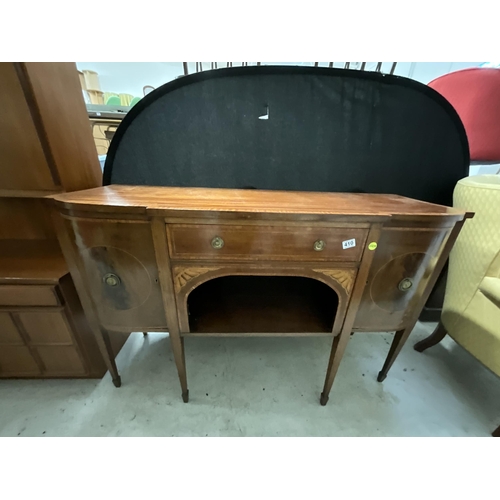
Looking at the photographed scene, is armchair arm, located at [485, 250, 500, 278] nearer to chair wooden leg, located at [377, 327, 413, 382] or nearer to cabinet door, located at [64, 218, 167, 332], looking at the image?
chair wooden leg, located at [377, 327, 413, 382]

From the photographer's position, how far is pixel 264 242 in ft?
1.99

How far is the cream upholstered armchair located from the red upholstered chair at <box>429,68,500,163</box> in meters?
0.30

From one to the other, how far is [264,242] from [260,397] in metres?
0.72

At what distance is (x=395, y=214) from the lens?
0.59 meters

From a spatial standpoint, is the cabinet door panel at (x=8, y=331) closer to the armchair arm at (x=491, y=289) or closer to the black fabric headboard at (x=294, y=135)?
the black fabric headboard at (x=294, y=135)

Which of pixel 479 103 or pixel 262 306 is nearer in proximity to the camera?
pixel 262 306

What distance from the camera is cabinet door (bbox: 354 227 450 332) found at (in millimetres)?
646

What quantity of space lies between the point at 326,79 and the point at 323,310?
906 millimetres

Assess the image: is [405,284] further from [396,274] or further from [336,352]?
[336,352]

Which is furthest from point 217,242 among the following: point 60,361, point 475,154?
point 475,154

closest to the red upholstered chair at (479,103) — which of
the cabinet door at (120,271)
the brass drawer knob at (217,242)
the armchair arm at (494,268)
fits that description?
the armchair arm at (494,268)

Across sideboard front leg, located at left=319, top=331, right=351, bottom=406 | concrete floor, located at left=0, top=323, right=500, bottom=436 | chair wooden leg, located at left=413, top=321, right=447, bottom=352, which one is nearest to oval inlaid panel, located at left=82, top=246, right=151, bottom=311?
concrete floor, located at left=0, top=323, right=500, bottom=436

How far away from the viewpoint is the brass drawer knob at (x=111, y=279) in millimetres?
672
